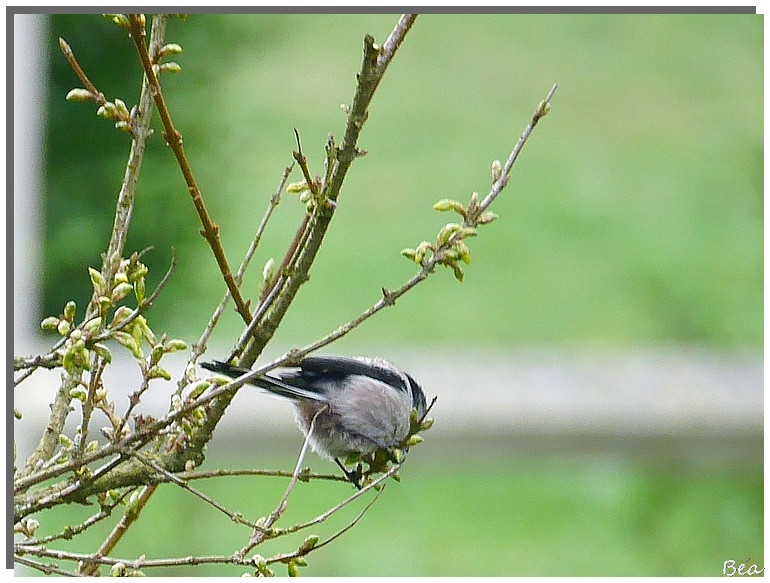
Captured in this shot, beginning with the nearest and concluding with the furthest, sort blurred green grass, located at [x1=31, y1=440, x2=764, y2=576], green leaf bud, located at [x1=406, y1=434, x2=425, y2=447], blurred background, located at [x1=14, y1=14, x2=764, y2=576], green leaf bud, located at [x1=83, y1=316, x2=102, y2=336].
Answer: green leaf bud, located at [x1=83, y1=316, x2=102, y2=336] → green leaf bud, located at [x1=406, y1=434, x2=425, y2=447] → blurred background, located at [x1=14, y1=14, x2=764, y2=576] → blurred green grass, located at [x1=31, y1=440, x2=764, y2=576]

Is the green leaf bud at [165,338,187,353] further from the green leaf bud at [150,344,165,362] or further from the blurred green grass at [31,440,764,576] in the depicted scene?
the blurred green grass at [31,440,764,576]

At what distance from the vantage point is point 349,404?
0.77m

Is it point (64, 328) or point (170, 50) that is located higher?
point (170, 50)

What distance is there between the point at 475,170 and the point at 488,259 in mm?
264

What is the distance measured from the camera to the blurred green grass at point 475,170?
64.7 inches

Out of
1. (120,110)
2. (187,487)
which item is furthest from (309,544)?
(120,110)

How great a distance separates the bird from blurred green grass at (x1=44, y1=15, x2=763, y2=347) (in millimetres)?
748

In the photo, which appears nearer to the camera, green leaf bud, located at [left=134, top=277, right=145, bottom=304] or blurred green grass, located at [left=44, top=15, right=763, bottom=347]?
green leaf bud, located at [left=134, top=277, right=145, bottom=304]

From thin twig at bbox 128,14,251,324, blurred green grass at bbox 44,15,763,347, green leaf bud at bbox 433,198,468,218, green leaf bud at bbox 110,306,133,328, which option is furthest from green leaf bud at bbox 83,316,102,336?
blurred green grass at bbox 44,15,763,347

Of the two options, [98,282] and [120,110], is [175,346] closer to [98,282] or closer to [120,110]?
[98,282]

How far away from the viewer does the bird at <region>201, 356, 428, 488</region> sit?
752mm

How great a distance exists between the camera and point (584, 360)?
7.70ft

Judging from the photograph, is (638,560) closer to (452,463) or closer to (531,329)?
(452,463)

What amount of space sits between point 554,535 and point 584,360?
535 mm
